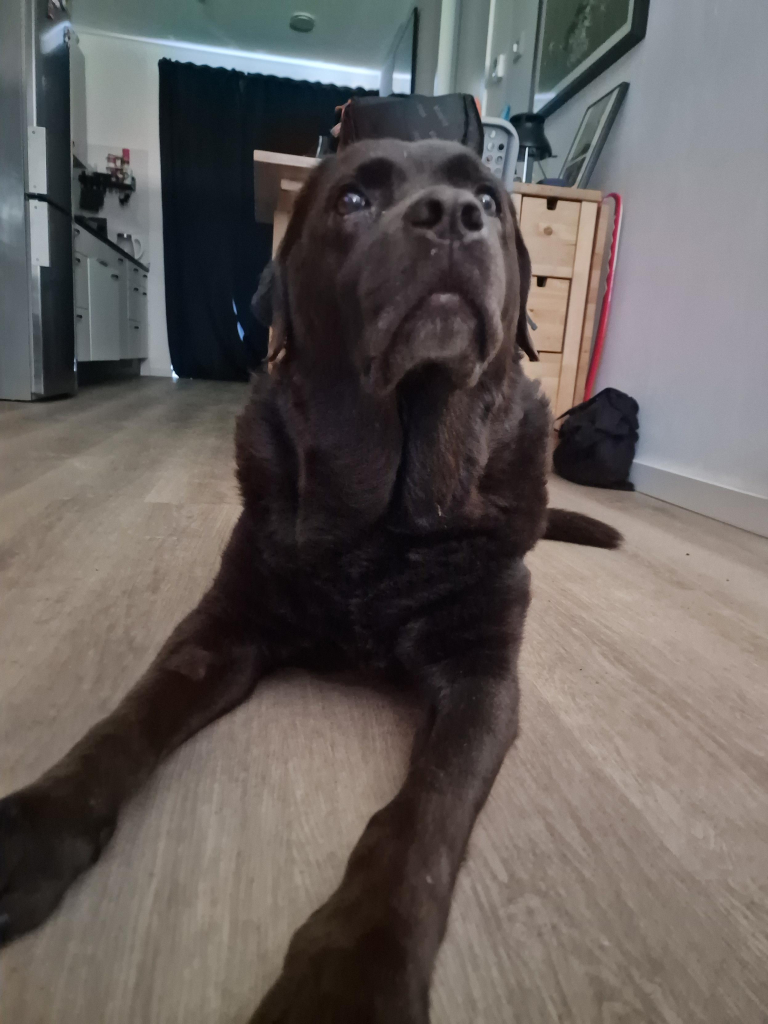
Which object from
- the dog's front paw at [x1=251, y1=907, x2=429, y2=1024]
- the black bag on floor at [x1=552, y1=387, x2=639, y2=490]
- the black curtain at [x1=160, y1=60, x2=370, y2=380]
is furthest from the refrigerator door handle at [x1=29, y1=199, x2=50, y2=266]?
the dog's front paw at [x1=251, y1=907, x2=429, y2=1024]

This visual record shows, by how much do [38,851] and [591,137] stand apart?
10.7ft

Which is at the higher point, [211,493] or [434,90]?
[434,90]

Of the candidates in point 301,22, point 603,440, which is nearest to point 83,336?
point 301,22

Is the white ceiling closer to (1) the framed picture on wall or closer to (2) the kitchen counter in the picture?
(2) the kitchen counter

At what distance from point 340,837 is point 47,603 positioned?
0.67 metres

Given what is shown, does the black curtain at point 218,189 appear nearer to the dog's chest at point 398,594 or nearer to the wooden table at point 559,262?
the wooden table at point 559,262

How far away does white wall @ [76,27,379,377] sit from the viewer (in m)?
6.21

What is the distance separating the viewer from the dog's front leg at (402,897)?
40 cm

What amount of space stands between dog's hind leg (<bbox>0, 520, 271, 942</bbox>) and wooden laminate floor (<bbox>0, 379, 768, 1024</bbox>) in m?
0.03

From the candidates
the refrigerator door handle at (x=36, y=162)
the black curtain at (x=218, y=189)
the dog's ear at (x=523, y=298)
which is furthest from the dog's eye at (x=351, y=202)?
the black curtain at (x=218, y=189)

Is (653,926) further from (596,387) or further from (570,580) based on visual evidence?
(596,387)

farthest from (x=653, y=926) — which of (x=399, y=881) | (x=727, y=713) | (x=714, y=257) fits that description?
(x=714, y=257)

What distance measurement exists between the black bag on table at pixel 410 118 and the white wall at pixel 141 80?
214 inches

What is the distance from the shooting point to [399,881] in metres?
0.49
